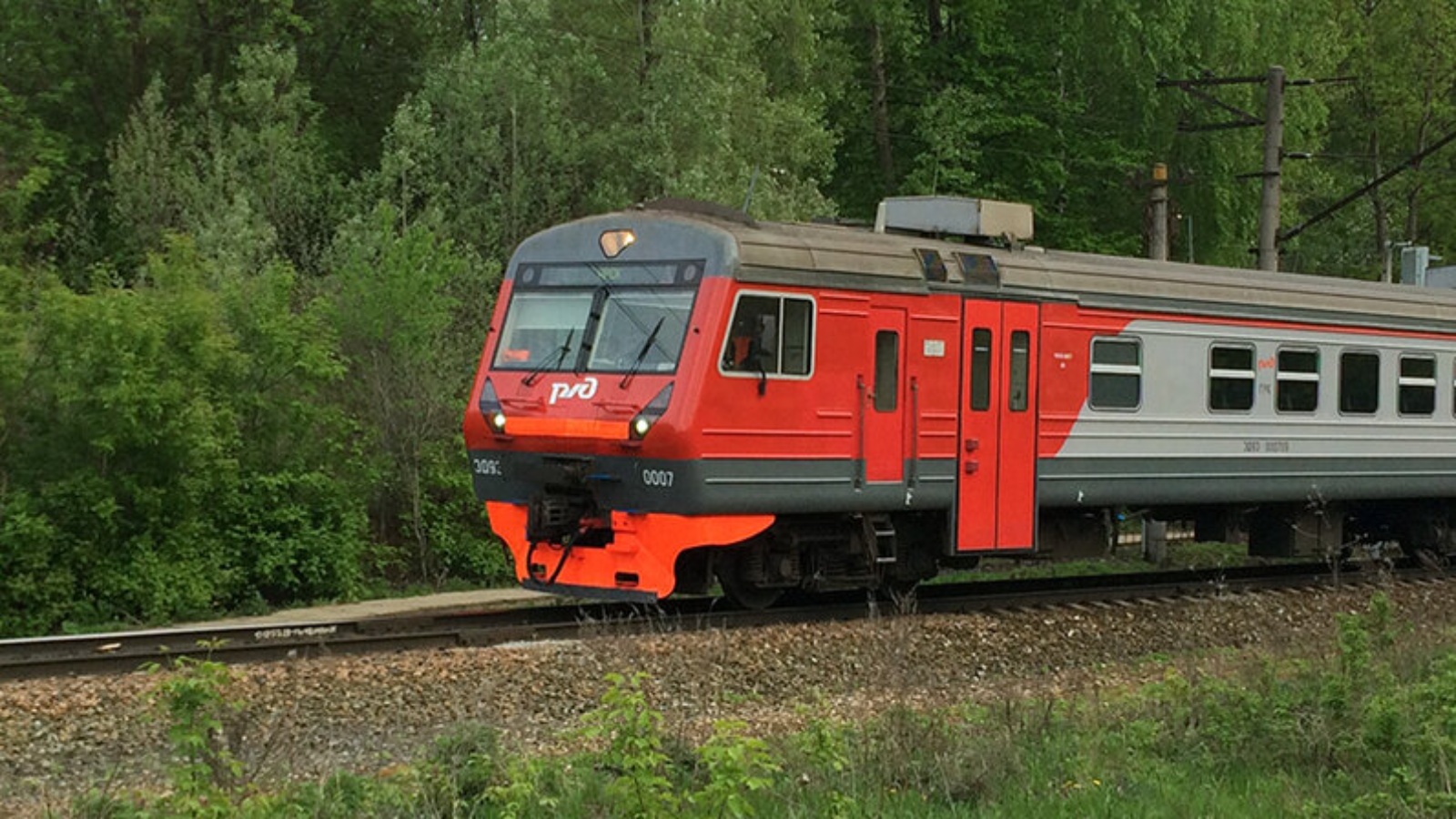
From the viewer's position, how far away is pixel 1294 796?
8.23 meters

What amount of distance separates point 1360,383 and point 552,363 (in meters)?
9.73

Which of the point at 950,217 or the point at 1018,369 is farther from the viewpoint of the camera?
the point at 950,217

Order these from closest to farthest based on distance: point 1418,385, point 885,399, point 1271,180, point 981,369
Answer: point 885,399, point 981,369, point 1418,385, point 1271,180

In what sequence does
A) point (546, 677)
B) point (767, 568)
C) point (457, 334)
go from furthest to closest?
1. point (457, 334)
2. point (767, 568)
3. point (546, 677)

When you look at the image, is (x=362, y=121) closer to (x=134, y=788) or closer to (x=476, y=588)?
(x=476, y=588)

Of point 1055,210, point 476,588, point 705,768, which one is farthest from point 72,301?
point 1055,210

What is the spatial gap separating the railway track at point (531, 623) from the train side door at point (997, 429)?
803mm

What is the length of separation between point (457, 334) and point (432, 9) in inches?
760

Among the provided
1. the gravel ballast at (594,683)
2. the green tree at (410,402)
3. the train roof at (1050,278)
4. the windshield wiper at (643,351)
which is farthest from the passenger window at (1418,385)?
the green tree at (410,402)

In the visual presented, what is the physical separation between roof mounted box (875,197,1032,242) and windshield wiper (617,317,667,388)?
10.5 feet

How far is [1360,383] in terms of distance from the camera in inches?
738

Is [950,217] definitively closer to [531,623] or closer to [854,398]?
[854,398]

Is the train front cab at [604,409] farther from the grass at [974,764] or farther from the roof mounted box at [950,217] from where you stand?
the roof mounted box at [950,217]

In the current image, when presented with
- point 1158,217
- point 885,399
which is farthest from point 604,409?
point 1158,217
